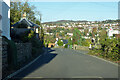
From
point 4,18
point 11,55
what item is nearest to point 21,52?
point 4,18

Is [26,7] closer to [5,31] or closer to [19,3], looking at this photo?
[19,3]

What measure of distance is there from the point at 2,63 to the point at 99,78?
17.5 feet

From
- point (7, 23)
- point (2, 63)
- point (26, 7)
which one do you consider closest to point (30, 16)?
point (26, 7)

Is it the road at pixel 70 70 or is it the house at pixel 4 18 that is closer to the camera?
the road at pixel 70 70

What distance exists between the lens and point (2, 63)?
38.3 feet

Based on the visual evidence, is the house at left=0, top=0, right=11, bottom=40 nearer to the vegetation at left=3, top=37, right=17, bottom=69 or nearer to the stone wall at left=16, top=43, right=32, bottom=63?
the stone wall at left=16, top=43, right=32, bottom=63

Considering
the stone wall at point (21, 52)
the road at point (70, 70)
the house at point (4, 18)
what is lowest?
the road at point (70, 70)

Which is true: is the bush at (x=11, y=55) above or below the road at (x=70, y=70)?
above

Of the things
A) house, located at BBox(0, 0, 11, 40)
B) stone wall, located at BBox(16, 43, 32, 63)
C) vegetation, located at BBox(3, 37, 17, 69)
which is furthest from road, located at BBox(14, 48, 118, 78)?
house, located at BBox(0, 0, 11, 40)

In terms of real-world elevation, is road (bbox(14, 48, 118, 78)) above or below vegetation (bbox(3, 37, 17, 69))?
below

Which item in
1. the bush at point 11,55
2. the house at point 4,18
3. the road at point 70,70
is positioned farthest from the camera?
the house at point 4,18

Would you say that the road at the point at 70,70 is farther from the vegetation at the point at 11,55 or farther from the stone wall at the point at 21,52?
the stone wall at the point at 21,52

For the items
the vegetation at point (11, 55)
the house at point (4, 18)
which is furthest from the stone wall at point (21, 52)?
the house at point (4, 18)

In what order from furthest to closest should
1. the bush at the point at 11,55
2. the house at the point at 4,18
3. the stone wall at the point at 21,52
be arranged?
1. the house at the point at 4,18
2. the stone wall at the point at 21,52
3. the bush at the point at 11,55
